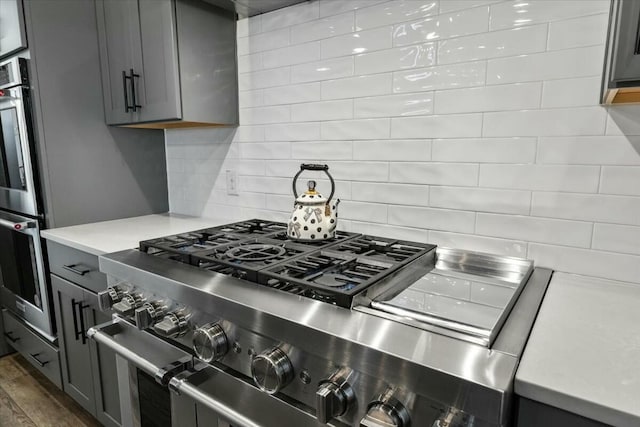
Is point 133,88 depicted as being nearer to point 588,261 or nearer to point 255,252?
point 255,252

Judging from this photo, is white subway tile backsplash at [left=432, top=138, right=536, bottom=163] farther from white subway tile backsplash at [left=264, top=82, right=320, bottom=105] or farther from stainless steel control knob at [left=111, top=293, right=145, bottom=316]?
stainless steel control knob at [left=111, top=293, right=145, bottom=316]

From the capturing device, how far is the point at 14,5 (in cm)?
163

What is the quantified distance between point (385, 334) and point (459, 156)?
769mm

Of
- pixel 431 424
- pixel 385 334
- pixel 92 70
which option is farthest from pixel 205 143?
pixel 431 424

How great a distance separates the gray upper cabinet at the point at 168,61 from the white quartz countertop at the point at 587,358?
1.51 m

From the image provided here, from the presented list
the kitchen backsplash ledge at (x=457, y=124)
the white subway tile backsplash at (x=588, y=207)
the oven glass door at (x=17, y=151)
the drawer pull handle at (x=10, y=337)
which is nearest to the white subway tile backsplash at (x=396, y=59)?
the kitchen backsplash ledge at (x=457, y=124)

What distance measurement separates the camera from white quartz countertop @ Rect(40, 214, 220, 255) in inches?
58.8

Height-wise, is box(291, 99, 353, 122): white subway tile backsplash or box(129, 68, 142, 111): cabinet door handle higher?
box(129, 68, 142, 111): cabinet door handle

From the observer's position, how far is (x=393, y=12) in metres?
1.34

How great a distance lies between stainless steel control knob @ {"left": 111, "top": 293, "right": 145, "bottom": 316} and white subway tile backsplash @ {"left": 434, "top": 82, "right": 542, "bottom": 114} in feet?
3.72

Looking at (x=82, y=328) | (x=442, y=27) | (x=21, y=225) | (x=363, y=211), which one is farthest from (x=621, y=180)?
(x=21, y=225)

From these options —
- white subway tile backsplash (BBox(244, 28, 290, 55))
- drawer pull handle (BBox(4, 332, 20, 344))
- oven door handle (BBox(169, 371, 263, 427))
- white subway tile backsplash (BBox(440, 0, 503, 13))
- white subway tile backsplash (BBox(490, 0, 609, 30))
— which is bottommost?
drawer pull handle (BBox(4, 332, 20, 344))

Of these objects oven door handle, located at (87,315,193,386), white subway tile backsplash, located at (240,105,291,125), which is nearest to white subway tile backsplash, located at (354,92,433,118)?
white subway tile backsplash, located at (240,105,291,125)

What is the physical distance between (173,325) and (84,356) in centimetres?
96
